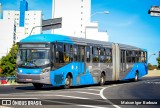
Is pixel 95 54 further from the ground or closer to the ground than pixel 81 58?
further from the ground

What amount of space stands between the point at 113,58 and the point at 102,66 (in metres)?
2.45

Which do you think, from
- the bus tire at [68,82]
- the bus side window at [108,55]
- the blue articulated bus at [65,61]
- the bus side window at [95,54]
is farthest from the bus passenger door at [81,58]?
the bus side window at [108,55]

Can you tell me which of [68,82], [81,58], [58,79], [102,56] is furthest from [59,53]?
[102,56]

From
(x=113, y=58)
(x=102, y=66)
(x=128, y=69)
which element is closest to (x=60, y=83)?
(x=102, y=66)

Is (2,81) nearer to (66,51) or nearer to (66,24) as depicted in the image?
(66,51)

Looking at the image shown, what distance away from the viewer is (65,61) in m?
22.8

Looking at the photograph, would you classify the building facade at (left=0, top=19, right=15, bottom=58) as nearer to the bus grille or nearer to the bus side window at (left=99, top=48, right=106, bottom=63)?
the bus side window at (left=99, top=48, right=106, bottom=63)

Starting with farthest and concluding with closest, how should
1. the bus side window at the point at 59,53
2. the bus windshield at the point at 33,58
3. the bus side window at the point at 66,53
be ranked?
1. the bus side window at the point at 66,53
2. the bus side window at the point at 59,53
3. the bus windshield at the point at 33,58

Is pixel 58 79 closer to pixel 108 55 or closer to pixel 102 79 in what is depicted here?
pixel 102 79

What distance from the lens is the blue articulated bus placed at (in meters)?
21.2

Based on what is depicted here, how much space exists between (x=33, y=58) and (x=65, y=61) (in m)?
2.27

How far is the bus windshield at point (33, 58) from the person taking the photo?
2123 cm

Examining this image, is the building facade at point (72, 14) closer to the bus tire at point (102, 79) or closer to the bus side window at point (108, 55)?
the bus side window at point (108, 55)

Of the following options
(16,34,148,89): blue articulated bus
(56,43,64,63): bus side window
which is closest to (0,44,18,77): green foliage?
(16,34,148,89): blue articulated bus
